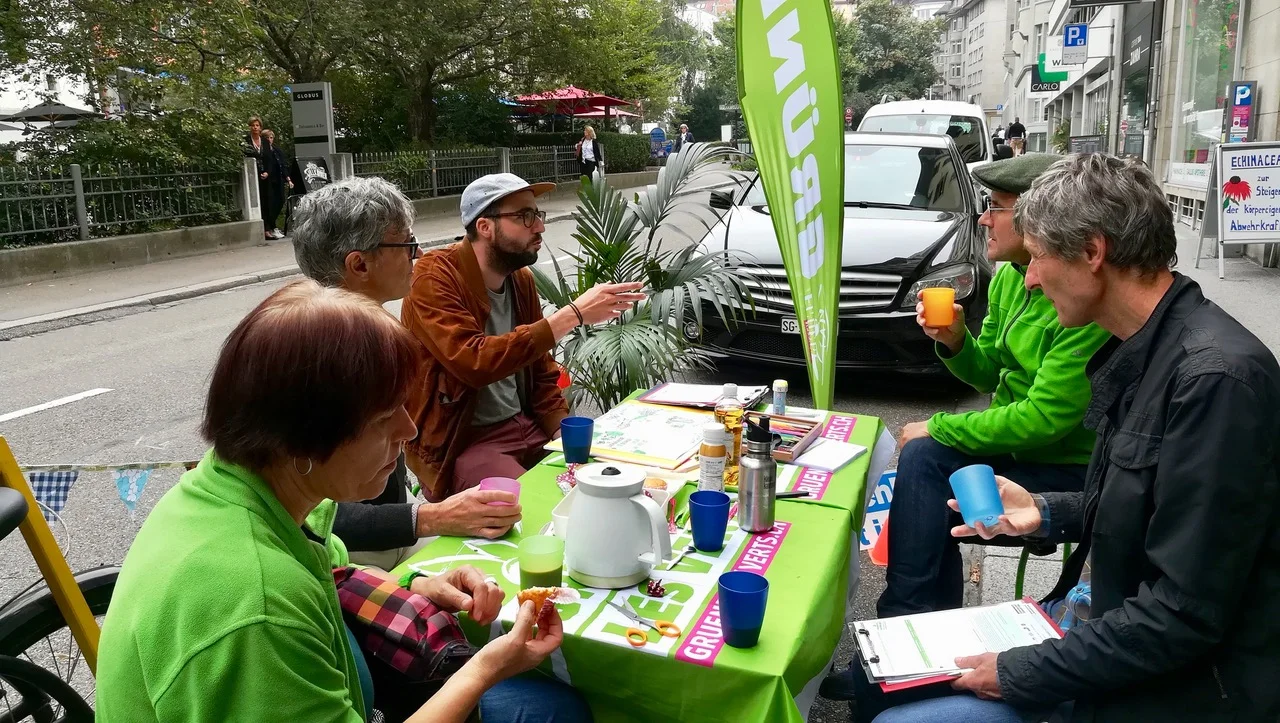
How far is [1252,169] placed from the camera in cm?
918

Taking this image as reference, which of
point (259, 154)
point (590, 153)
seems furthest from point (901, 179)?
point (590, 153)

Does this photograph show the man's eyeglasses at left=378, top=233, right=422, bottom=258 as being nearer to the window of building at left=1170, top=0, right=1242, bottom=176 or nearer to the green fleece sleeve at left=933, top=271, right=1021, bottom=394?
the green fleece sleeve at left=933, top=271, right=1021, bottom=394

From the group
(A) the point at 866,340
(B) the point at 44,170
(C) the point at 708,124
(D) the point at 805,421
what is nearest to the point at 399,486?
(D) the point at 805,421

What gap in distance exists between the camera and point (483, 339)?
3225 mm

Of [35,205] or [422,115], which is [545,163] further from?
[35,205]

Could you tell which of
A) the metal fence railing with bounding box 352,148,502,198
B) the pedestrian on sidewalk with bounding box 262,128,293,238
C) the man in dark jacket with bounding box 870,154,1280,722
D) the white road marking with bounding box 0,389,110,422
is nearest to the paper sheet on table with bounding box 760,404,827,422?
the man in dark jacket with bounding box 870,154,1280,722

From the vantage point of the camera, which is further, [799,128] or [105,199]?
[105,199]

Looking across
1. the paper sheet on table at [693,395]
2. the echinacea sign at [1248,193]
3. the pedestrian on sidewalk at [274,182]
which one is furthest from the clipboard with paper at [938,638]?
the pedestrian on sidewalk at [274,182]

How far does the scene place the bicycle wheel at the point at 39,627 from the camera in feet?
6.91

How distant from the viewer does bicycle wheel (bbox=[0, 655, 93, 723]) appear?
6.91 ft

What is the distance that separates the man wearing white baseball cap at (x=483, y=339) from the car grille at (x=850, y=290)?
243 centimetres

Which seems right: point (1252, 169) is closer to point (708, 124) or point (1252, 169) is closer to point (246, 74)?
point (246, 74)

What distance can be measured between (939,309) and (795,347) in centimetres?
276

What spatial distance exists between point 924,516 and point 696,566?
1.22m
